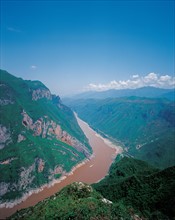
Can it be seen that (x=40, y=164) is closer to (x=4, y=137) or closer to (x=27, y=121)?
(x=4, y=137)

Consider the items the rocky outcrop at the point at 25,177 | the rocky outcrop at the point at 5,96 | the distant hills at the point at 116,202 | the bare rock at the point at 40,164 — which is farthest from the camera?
the rocky outcrop at the point at 5,96

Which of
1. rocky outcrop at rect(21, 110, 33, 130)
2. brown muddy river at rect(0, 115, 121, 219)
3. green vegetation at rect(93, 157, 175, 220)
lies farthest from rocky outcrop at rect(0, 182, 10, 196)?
green vegetation at rect(93, 157, 175, 220)

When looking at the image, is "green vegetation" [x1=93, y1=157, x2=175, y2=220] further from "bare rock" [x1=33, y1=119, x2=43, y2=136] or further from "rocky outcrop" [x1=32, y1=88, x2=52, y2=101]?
"rocky outcrop" [x1=32, y1=88, x2=52, y2=101]

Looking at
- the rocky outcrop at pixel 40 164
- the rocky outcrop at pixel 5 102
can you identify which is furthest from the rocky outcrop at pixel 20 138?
the rocky outcrop at pixel 5 102

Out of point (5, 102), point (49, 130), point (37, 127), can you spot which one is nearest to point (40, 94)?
point (49, 130)

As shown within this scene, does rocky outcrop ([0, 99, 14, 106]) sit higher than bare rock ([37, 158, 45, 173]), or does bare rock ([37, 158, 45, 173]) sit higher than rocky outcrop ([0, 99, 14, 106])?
rocky outcrop ([0, 99, 14, 106])

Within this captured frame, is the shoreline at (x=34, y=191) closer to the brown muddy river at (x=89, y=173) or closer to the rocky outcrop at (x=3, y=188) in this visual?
the brown muddy river at (x=89, y=173)
